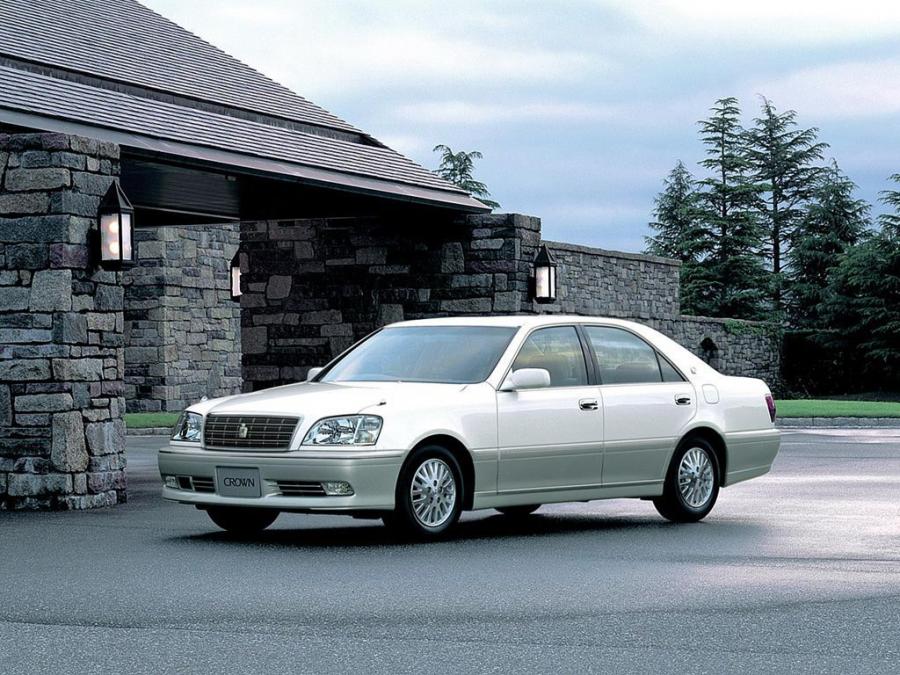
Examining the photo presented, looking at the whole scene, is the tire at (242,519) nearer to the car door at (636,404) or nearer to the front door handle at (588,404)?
the front door handle at (588,404)

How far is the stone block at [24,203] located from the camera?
1353 cm

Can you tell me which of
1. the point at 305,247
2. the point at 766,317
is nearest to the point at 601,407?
the point at 305,247

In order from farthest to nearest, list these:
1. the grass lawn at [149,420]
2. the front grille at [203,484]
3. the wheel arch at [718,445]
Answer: the grass lawn at [149,420], the wheel arch at [718,445], the front grille at [203,484]

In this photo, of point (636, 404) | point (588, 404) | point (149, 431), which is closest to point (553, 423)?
point (588, 404)

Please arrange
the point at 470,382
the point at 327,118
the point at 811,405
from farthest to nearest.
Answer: the point at 811,405
the point at 327,118
the point at 470,382

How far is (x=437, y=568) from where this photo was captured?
9281 mm

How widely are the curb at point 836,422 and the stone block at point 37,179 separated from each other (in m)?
18.1

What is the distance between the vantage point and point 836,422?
2906cm

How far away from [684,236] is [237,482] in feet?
175

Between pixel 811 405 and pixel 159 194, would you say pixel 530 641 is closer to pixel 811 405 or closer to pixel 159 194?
pixel 159 194

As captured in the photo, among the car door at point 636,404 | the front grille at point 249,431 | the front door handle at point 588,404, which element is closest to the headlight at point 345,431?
the front grille at point 249,431

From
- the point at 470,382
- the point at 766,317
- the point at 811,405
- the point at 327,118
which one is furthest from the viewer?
the point at 766,317

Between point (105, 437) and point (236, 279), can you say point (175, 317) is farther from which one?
point (105, 437)

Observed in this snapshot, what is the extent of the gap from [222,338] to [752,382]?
22890 millimetres
